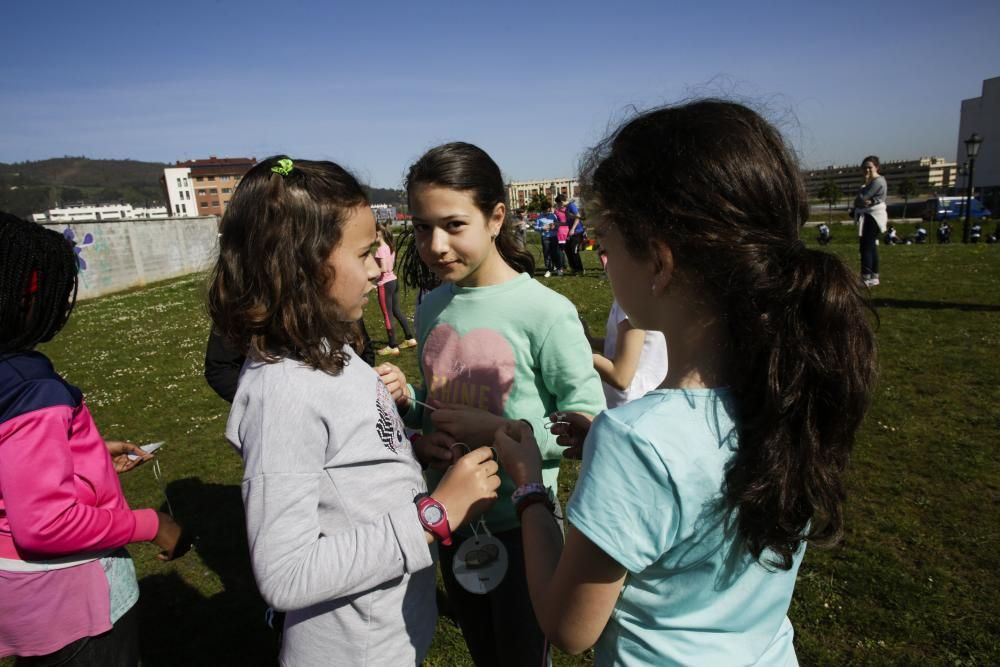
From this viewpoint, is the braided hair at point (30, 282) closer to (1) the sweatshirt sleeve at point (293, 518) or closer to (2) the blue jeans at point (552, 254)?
(1) the sweatshirt sleeve at point (293, 518)

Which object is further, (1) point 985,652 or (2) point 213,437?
(2) point 213,437

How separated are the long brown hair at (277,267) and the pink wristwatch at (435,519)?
15.8 inches

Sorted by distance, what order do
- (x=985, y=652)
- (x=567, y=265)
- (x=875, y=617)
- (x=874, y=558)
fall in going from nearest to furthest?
(x=985, y=652)
(x=875, y=617)
(x=874, y=558)
(x=567, y=265)

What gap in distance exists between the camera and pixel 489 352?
2.08 m

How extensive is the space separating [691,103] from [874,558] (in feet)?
11.3

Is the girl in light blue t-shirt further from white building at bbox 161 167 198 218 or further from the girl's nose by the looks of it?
white building at bbox 161 167 198 218

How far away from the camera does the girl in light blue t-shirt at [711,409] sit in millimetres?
1030

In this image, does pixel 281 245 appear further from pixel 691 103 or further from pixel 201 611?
pixel 201 611

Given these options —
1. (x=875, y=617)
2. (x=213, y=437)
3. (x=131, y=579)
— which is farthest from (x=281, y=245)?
(x=213, y=437)

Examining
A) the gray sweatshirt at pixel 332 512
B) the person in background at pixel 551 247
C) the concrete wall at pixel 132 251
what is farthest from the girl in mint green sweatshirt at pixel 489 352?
the concrete wall at pixel 132 251

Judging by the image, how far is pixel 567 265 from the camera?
18484 mm

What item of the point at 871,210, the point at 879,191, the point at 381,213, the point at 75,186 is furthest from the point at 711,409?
the point at 75,186

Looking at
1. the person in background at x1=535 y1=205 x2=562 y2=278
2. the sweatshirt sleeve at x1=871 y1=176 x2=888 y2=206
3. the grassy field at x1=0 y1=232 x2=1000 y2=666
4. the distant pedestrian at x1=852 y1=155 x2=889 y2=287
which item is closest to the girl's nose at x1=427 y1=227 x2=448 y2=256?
the grassy field at x1=0 y1=232 x2=1000 y2=666

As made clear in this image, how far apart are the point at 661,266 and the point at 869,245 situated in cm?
1239
